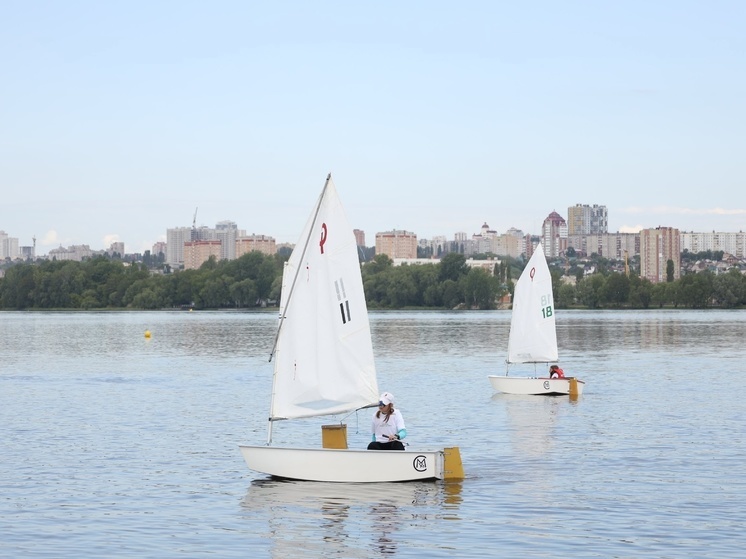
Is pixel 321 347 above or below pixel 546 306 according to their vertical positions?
below

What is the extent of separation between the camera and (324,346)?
2975 cm

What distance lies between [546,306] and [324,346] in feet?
102

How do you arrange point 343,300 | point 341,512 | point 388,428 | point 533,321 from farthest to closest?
point 533,321, point 343,300, point 388,428, point 341,512

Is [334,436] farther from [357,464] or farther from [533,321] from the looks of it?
[533,321]

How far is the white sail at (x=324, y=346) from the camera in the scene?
2947 cm

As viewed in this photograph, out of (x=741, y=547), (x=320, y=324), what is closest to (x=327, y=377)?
(x=320, y=324)

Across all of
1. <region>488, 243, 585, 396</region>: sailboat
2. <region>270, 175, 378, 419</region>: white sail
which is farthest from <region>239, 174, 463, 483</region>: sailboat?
<region>488, 243, 585, 396</region>: sailboat

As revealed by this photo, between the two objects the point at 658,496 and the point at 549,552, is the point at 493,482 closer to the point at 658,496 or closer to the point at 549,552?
the point at 658,496

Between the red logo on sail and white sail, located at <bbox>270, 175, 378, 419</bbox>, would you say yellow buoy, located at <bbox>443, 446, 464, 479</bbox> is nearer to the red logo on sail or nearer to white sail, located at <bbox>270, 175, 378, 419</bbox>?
white sail, located at <bbox>270, 175, 378, 419</bbox>

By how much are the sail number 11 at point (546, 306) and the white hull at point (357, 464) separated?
3064 centimetres

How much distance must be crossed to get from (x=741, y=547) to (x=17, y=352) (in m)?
90.7

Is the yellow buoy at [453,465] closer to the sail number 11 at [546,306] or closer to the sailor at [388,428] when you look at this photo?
the sailor at [388,428]

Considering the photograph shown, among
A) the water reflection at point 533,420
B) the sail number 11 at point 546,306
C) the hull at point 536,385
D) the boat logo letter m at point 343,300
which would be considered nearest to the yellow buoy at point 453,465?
the boat logo letter m at point 343,300

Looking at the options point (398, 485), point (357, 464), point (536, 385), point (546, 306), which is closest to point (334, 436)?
point (357, 464)
